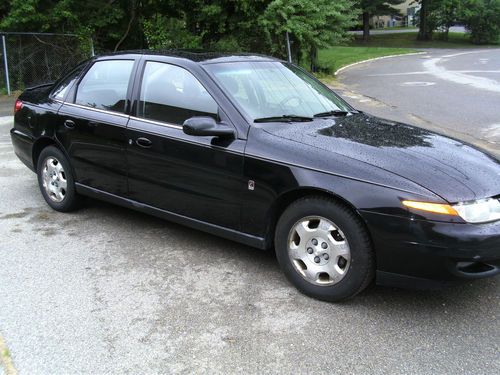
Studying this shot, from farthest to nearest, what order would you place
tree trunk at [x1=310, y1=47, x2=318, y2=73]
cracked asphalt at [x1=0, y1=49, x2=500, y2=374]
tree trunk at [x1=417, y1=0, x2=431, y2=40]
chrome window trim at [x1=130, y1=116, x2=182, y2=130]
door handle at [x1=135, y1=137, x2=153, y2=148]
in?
tree trunk at [x1=417, y1=0, x2=431, y2=40], tree trunk at [x1=310, y1=47, x2=318, y2=73], door handle at [x1=135, y1=137, x2=153, y2=148], chrome window trim at [x1=130, y1=116, x2=182, y2=130], cracked asphalt at [x1=0, y1=49, x2=500, y2=374]

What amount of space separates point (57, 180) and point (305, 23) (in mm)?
11904

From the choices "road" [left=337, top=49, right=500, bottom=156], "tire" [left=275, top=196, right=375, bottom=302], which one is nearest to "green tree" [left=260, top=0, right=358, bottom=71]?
"road" [left=337, top=49, right=500, bottom=156]

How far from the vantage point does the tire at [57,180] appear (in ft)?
17.6

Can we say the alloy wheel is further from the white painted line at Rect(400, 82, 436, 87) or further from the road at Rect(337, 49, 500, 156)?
the white painted line at Rect(400, 82, 436, 87)

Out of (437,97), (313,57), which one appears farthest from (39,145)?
(313,57)

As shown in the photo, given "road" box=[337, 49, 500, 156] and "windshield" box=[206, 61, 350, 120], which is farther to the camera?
"road" box=[337, 49, 500, 156]

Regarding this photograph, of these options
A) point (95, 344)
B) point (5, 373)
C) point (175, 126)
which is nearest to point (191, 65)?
point (175, 126)

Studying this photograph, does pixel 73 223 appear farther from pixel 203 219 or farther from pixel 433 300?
pixel 433 300

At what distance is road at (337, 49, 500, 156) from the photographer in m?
10.1

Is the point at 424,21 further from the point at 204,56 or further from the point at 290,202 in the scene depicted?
→ the point at 290,202

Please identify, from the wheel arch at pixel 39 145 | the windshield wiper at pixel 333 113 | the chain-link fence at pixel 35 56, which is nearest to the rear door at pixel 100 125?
the wheel arch at pixel 39 145

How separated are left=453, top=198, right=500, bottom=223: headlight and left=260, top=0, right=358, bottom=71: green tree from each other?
12.3 metres

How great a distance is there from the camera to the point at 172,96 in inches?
177

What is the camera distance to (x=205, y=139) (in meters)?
4.14
